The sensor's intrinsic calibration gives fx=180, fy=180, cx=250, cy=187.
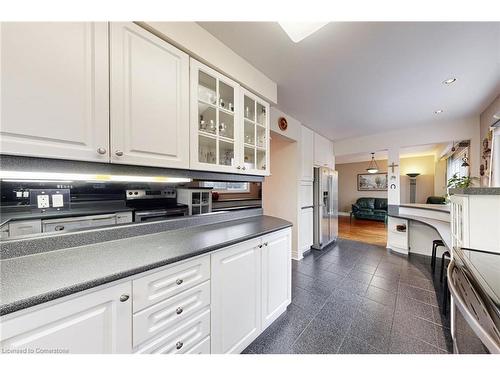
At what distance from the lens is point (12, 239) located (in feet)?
2.93

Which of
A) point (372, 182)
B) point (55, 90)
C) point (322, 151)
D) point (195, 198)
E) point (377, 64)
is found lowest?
point (195, 198)

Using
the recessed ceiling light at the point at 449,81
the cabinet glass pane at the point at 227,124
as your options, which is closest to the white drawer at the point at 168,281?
the cabinet glass pane at the point at 227,124

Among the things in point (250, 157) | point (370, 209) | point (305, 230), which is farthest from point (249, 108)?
point (370, 209)

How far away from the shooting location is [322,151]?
4.14m

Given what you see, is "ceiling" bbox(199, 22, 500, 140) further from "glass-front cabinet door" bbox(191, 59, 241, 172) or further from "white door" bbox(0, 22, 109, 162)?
"white door" bbox(0, 22, 109, 162)

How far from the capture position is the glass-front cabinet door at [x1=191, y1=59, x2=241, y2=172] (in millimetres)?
1400

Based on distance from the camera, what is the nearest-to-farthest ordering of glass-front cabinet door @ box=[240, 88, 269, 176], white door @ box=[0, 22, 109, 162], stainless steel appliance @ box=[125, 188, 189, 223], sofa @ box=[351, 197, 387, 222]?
1. white door @ box=[0, 22, 109, 162]
2. stainless steel appliance @ box=[125, 188, 189, 223]
3. glass-front cabinet door @ box=[240, 88, 269, 176]
4. sofa @ box=[351, 197, 387, 222]

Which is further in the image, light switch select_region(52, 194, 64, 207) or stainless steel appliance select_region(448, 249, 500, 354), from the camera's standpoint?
→ light switch select_region(52, 194, 64, 207)

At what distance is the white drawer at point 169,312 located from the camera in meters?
0.83

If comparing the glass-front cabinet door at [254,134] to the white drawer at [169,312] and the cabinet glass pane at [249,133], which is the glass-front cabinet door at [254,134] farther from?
the white drawer at [169,312]

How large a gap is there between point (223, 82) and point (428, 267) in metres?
4.01

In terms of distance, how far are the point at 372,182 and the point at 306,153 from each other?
525 cm

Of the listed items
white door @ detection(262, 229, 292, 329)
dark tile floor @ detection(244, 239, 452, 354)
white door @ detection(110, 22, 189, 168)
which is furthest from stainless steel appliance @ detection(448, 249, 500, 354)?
white door @ detection(110, 22, 189, 168)

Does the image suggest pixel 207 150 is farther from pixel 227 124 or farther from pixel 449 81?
pixel 449 81
